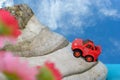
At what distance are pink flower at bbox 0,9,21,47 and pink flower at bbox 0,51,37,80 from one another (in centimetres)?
2

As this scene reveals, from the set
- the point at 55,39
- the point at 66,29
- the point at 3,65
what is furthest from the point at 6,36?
the point at 66,29

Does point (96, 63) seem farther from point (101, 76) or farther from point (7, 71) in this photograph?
point (7, 71)

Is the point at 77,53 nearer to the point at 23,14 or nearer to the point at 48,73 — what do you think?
the point at 23,14

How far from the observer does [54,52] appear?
5.07 m

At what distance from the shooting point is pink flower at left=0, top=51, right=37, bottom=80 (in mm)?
259

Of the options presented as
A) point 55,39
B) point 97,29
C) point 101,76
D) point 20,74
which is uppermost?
point 97,29

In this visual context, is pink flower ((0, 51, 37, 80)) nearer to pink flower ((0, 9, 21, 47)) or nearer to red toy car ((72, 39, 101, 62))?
pink flower ((0, 9, 21, 47))

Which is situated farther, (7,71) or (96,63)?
(96,63)

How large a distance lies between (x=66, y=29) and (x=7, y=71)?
22.8 feet

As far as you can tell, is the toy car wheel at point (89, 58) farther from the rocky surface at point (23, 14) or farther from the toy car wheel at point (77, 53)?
the rocky surface at point (23, 14)

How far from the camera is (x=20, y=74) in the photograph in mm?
261

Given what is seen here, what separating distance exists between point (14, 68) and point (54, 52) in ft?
15.8

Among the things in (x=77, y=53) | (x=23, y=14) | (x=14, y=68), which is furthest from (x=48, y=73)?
(x=77, y=53)

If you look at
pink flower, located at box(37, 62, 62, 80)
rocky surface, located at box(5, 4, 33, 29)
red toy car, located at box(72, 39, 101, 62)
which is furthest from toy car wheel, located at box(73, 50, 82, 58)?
pink flower, located at box(37, 62, 62, 80)
